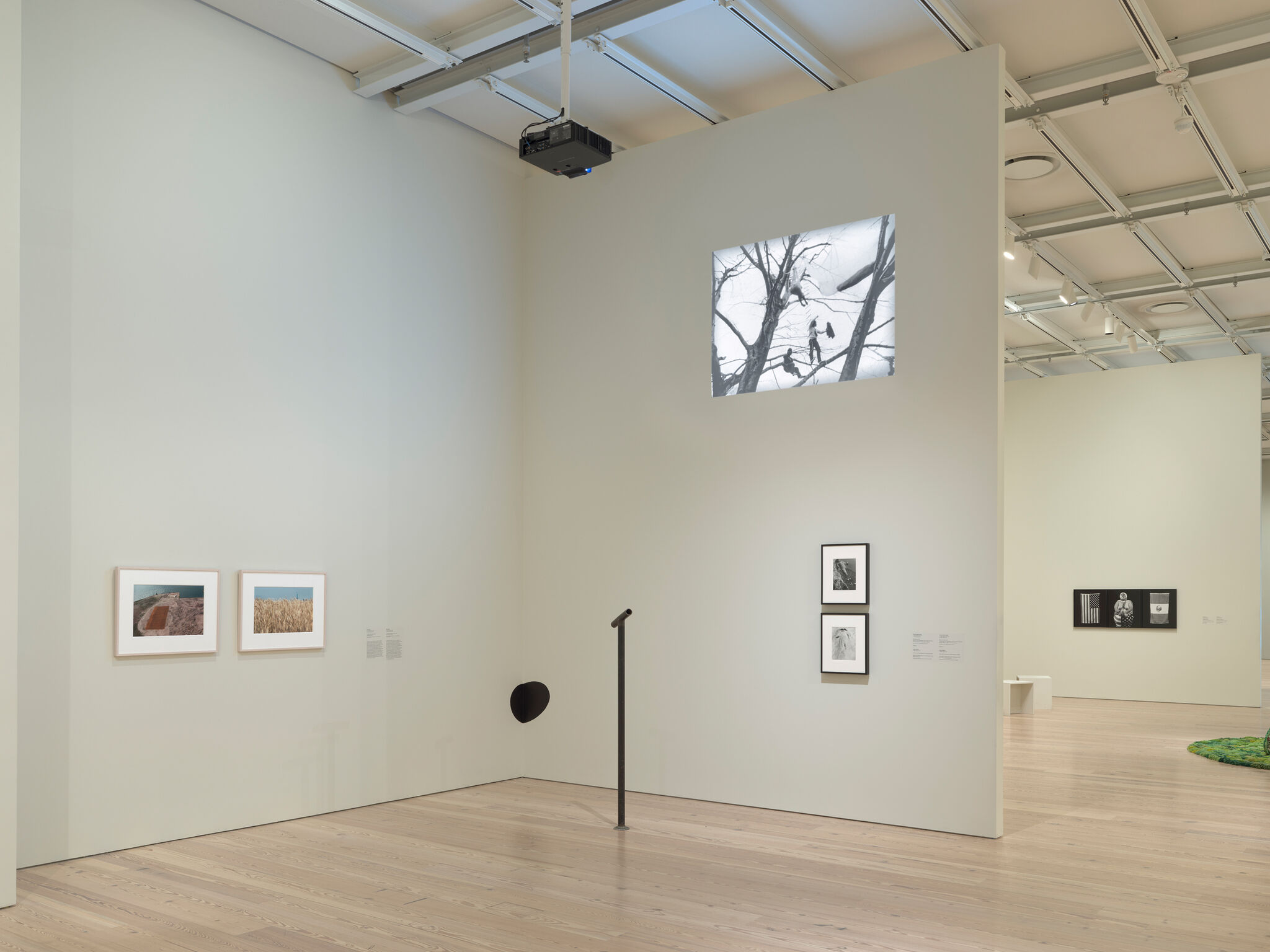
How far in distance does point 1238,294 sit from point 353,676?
33.5 feet

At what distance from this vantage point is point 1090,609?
1393 cm

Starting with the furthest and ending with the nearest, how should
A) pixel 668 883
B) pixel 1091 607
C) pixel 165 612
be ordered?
pixel 1091 607, pixel 165 612, pixel 668 883

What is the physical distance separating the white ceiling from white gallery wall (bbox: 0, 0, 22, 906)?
5.77ft

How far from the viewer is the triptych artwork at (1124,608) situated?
44.1 ft

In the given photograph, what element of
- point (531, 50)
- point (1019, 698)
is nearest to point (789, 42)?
point (531, 50)

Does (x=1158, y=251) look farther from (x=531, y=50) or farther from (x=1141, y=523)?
(x=531, y=50)

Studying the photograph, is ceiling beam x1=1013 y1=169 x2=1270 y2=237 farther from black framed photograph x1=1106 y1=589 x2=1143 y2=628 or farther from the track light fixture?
black framed photograph x1=1106 y1=589 x2=1143 y2=628

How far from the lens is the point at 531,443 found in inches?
322

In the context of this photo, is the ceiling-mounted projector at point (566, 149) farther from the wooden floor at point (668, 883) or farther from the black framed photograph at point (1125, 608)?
the black framed photograph at point (1125, 608)

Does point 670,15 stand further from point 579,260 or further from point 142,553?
point 142,553

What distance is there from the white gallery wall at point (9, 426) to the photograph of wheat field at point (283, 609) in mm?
1535

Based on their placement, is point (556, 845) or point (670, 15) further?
point (670, 15)

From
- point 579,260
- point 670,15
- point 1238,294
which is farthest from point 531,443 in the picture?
point 1238,294

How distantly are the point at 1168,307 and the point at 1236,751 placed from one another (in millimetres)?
5161
